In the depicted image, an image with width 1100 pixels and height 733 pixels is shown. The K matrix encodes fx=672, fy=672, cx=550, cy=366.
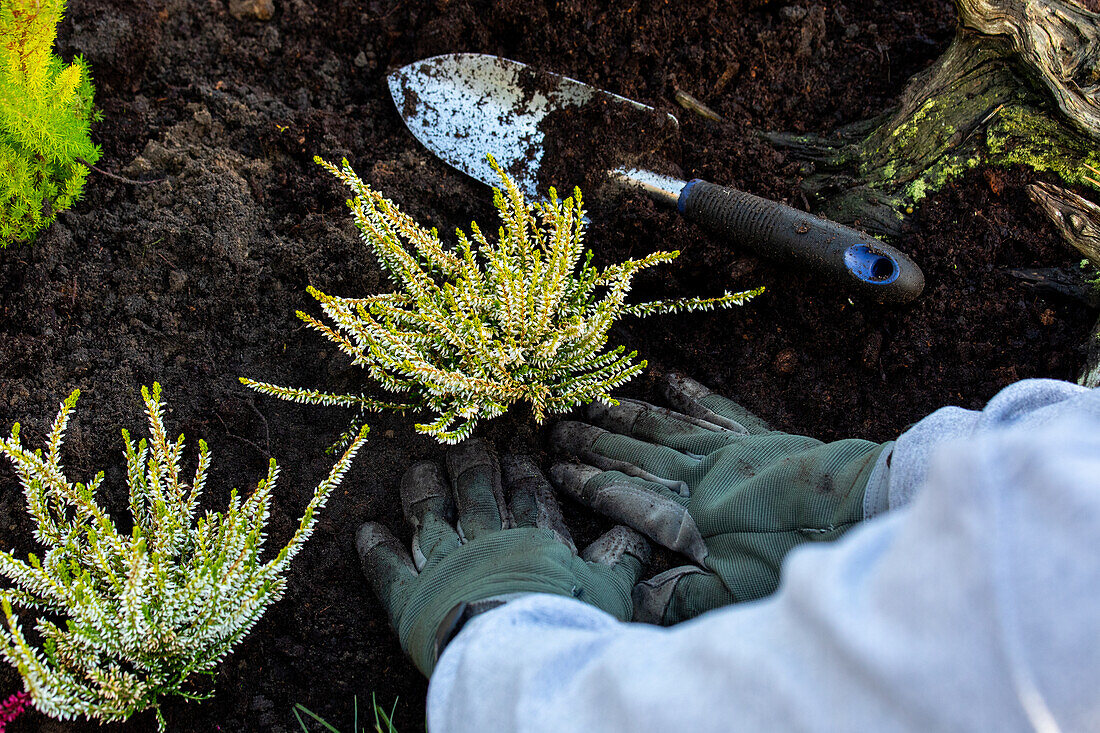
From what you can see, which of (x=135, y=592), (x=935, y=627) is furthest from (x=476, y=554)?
(x=935, y=627)

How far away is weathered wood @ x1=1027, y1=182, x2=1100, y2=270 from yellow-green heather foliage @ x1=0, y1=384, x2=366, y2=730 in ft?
7.76

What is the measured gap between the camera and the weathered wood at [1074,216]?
7.01 ft

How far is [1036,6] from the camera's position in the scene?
2.23 m

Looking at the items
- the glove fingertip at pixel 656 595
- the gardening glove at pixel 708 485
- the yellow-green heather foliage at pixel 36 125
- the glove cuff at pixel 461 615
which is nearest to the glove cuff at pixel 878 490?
the gardening glove at pixel 708 485

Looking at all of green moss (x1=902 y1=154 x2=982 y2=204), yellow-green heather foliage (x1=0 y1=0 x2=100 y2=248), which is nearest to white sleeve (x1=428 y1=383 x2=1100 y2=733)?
green moss (x1=902 y1=154 x2=982 y2=204)

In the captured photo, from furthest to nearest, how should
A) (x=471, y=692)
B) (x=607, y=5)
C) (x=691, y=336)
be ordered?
(x=607, y=5)
(x=691, y=336)
(x=471, y=692)

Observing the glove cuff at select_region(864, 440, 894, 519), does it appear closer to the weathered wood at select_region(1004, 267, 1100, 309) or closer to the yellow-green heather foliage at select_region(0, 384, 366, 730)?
the weathered wood at select_region(1004, 267, 1100, 309)

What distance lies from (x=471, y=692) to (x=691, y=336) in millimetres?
1572

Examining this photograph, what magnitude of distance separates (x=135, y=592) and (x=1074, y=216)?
2.85m

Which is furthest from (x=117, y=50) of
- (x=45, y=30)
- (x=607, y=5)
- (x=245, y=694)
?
(x=245, y=694)

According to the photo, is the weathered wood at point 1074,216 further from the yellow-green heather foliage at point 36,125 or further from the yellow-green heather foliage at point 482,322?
the yellow-green heather foliage at point 36,125

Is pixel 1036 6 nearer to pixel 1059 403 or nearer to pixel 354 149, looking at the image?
pixel 1059 403

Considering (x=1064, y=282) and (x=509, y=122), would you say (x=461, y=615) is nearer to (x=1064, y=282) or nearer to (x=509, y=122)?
(x=509, y=122)

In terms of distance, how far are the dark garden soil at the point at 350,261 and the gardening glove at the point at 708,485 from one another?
0.15 meters
